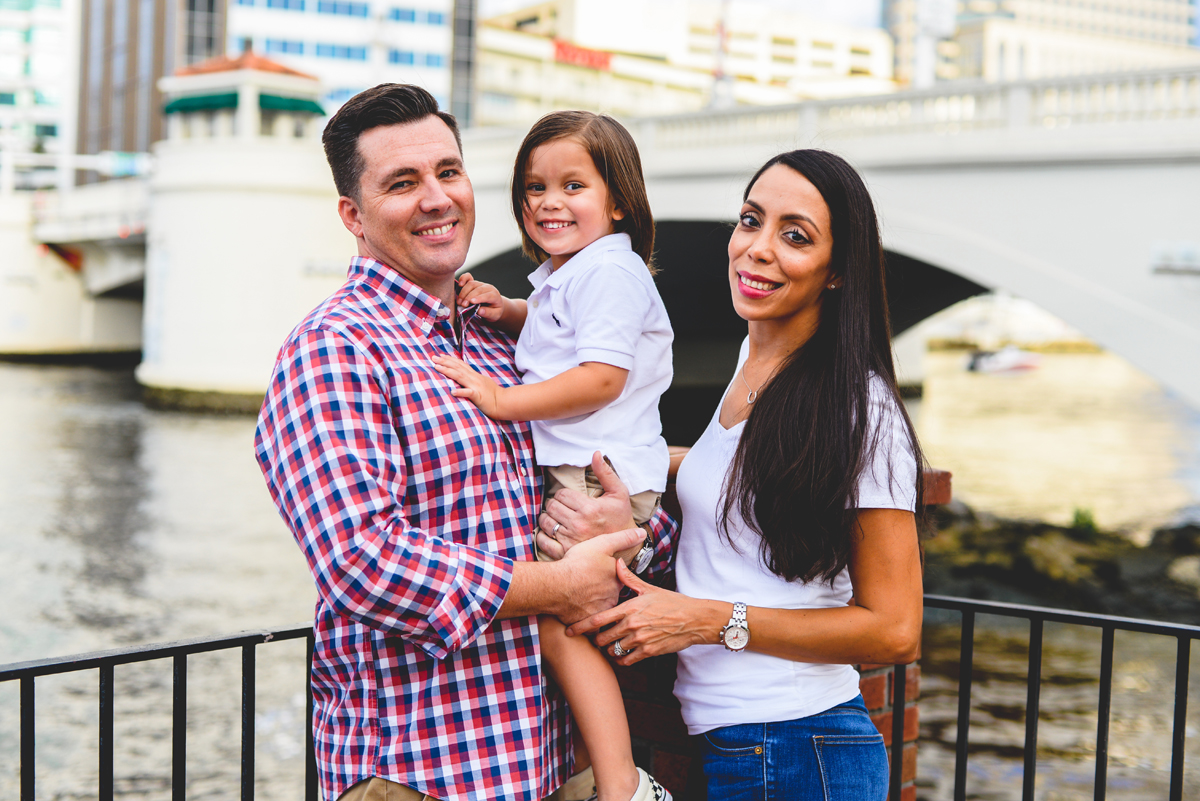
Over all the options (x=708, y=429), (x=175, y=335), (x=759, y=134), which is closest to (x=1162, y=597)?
(x=759, y=134)

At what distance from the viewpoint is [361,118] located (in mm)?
1893

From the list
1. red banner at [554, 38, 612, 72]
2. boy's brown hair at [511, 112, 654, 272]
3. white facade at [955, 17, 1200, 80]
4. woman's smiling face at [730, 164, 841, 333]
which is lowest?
woman's smiling face at [730, 164, 841, 333]

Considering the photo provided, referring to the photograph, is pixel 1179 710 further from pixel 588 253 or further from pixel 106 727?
pixel 106 727

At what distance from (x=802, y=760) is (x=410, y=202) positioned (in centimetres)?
113

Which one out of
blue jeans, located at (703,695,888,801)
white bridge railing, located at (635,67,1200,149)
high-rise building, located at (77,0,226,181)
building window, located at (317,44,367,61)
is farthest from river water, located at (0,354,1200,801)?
high-rise building, located at (77,0,226,181)

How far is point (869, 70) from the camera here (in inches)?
3238

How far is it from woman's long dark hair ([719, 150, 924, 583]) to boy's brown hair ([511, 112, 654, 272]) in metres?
0.44

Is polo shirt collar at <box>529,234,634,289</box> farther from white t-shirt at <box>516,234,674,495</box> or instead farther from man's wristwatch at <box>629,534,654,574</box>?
man's wristwatch at <box>629,534,654,574</box>

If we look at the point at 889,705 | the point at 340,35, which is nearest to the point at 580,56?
the point at 340,35

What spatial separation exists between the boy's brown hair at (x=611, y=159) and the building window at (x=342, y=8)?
46538 millimetres

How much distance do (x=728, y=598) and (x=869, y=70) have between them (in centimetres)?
8647

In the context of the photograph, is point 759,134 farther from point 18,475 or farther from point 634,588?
point 634,588

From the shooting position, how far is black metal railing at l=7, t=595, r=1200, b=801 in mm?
1968

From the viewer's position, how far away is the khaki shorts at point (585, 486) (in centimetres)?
192
